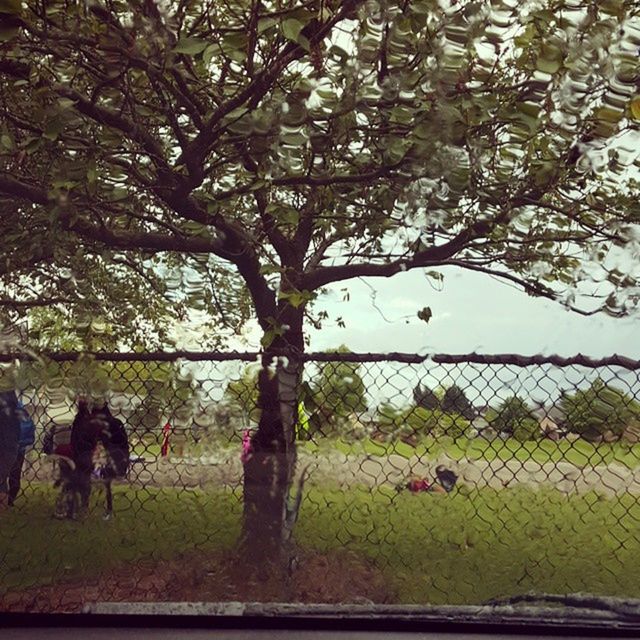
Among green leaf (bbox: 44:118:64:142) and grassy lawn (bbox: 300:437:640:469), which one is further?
grassy lawn (bbox: 300:437:640:469)

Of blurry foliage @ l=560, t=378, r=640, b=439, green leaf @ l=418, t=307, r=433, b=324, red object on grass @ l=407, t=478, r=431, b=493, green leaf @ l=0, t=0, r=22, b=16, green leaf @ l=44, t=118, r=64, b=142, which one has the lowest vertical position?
red object on grass @ l=407, t=478, r=431, b=493

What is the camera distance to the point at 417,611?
1.50 metres

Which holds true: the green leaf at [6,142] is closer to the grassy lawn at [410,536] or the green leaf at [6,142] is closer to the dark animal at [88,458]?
the dark animal at [88,458]

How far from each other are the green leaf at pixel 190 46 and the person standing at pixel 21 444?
920mm

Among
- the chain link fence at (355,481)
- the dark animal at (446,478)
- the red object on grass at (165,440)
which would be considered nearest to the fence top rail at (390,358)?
the chain link fence at (355,481)

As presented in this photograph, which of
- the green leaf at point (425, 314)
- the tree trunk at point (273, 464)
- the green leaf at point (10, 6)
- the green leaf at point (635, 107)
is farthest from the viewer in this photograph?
the tree trunk at point (273, 464)

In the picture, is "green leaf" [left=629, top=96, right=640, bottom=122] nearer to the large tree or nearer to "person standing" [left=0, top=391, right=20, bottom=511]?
the large tree

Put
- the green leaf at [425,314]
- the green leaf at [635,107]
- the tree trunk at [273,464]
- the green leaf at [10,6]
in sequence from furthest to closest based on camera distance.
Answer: the tree trunk at [273,464], the green leaf at [425,314], the green leaf at [635,107], the green leaf at [10,6]

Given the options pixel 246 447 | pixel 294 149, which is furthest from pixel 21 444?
pixel 294 149

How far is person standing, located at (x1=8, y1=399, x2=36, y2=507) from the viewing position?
1.67 m

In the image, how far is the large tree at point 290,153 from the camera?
153 cm

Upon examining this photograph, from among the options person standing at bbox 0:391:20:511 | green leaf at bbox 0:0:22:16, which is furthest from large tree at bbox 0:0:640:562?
person standing at bbox 0:391:20:511

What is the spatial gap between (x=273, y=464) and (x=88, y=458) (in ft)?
1.52

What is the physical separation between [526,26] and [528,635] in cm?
135
